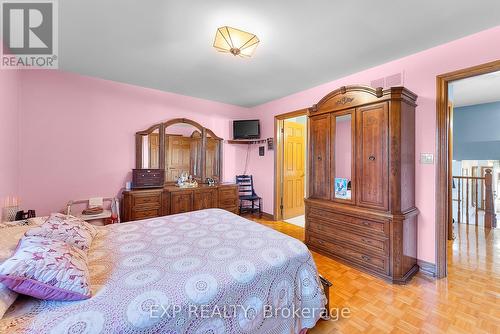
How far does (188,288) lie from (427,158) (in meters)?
2.78

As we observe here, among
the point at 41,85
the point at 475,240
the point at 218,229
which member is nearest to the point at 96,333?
the point at 218,229

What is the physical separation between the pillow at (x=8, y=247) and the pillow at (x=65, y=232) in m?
0.11

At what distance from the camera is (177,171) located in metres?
3.93

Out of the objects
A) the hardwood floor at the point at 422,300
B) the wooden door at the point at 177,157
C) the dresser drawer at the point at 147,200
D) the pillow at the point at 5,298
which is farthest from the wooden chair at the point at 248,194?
the pillow at the point at 5,298

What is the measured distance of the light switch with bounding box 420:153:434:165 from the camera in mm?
2396

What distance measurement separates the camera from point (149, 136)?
364cm

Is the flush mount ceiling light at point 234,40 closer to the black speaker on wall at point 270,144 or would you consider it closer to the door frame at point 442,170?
the door frame at point 442,170

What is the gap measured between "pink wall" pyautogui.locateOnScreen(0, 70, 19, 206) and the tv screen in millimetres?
A: 3229

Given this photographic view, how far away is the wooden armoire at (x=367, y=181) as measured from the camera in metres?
2.22

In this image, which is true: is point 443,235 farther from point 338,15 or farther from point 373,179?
point 338,15

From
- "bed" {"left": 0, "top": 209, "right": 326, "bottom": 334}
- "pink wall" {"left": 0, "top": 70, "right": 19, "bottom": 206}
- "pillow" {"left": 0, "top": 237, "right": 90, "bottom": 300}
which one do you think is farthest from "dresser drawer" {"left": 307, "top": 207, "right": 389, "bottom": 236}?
"pink wall" {"left": 0, "top": 70, "right": 19, "bottom": 206}

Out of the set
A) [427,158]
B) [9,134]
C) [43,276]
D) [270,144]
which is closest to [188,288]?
[43,276]

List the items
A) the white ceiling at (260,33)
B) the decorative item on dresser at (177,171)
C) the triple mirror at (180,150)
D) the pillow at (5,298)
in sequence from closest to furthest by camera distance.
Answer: the pillow at (5,298)
the white ceiling at (260,33)
the decorative item on dresser at (177,171)
the triple mirror at (180,150)

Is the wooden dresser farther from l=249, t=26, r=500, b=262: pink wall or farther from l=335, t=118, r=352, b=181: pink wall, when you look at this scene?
l=249, t=26, r=500, b=262: pink wall
